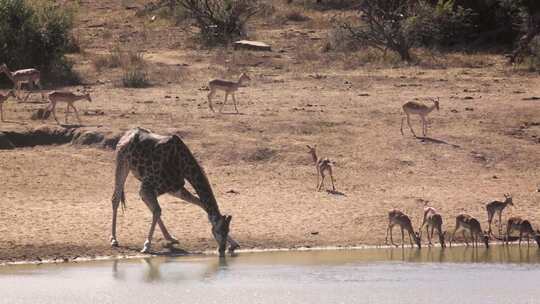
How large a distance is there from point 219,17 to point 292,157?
1680cm

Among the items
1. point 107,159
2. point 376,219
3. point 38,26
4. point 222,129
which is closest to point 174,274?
point 376,219

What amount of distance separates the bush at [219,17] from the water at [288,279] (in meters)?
20.1

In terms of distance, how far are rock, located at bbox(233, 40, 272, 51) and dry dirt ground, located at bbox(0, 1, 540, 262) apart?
2836 millimetres

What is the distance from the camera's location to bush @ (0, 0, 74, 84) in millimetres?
30578

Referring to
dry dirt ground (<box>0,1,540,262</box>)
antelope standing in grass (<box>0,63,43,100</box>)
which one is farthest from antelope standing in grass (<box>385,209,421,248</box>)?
antelope standing in grass (<box>0,63,43,100</box>)

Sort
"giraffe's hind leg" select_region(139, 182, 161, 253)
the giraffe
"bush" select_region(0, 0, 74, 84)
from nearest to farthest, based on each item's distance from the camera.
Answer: "giraffe's hind leg" select_region(139, 182, 161, 253) → the giraffe → "bush" select_region(0, 0, 74, 84)

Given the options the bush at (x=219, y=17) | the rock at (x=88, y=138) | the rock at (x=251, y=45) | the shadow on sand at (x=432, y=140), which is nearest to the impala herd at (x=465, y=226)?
the shadow on sand at (x=432, y=140)

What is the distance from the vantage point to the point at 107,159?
21500 mm

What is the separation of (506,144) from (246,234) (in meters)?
7.25

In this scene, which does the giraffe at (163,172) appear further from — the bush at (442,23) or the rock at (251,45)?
the bush at (442,23)

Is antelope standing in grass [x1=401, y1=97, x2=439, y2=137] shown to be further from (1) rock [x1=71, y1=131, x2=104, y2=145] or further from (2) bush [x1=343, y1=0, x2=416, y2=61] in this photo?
(2) bush [x1=343, y1=0, x2=416, y2=61]

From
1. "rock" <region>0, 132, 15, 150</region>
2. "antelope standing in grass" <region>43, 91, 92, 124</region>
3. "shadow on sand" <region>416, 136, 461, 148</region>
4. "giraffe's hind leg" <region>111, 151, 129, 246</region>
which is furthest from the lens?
"antelope standing in grass" <region>43, 91, 92, 124</region>

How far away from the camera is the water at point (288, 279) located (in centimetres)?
1414

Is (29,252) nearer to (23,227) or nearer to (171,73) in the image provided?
(23,227)
